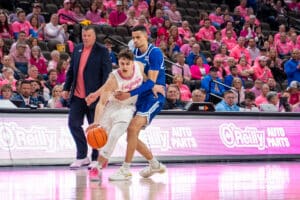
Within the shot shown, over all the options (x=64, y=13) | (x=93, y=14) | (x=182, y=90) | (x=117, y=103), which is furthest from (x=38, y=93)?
(x=93, y=14)

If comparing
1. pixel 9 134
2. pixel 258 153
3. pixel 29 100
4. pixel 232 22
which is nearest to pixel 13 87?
pixel 29 100

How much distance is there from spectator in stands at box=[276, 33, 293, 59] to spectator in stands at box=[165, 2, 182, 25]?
130 inches

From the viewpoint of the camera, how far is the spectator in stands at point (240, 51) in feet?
81.8

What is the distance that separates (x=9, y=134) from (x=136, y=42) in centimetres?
338

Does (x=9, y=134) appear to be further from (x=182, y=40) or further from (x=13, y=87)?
(x=182, y=40)

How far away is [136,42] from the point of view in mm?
12133

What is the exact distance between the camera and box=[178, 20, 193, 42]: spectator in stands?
24.8m

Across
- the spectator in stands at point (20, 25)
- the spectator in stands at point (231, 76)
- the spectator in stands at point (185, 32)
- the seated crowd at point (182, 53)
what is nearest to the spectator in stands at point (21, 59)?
the seated crowd at point (182, 53)

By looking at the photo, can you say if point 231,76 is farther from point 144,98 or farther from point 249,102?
point 144,98

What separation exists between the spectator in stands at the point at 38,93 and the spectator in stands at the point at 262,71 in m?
8.28

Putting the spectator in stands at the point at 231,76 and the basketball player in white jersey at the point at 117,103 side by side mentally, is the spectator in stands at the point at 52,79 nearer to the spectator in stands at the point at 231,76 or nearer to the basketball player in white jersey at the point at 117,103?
the spectator in stands at the point at 231,76

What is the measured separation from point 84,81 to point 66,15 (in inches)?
343

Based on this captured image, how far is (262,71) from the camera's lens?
965 inches

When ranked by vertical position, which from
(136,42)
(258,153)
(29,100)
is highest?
(136,42)
